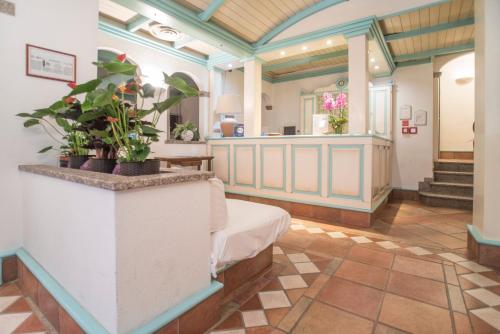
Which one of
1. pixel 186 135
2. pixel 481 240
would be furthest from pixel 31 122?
pixel 481 240

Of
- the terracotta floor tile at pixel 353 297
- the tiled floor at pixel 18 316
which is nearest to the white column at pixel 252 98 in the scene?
the terracotta floor tile at pixel 353 297

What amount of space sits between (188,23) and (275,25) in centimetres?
152

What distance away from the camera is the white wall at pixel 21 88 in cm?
182

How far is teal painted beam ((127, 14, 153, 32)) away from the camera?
12.1ft

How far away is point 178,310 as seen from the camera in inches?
45.6

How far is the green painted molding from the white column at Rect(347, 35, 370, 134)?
114 inches

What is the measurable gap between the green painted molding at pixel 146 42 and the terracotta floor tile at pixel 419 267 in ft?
15.2

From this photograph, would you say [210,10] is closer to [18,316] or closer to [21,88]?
[21,88]

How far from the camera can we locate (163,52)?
15.0 feet

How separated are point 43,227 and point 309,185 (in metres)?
2.90

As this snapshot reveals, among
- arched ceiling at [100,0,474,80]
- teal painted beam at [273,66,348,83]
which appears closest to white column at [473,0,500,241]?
arched ceiling at [100,0,474,80]

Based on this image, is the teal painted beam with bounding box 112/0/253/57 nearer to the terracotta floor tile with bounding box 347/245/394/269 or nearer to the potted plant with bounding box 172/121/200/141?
the potted plant with bounding box 172/121/200/141

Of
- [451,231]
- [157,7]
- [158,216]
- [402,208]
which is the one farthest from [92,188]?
[402,208]

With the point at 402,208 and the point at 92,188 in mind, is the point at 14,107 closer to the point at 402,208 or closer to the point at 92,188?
the point at 92,188
